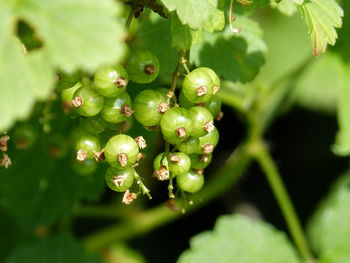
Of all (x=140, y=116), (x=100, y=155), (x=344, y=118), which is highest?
(x=140, y=116)

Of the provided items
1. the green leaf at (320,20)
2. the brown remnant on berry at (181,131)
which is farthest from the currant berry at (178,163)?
the green leaf at (320,20)

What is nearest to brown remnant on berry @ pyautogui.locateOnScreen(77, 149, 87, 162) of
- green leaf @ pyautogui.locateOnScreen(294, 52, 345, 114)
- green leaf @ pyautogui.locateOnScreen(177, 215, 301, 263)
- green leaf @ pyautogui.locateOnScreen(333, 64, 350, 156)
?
green leaf @ pyautogui.locateOnScreen(177, 215, 301, 263)

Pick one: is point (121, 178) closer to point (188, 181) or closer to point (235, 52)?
point (188, 181)

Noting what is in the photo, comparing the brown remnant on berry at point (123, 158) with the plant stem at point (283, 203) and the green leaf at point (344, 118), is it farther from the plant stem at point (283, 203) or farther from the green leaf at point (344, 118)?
the plant stem at point (283, 203)

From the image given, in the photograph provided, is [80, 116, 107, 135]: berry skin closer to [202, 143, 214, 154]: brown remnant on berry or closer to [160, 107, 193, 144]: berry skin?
[160, 107, 193, 144]: berry skin

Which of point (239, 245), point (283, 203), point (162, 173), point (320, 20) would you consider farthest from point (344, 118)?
point (162, 173)

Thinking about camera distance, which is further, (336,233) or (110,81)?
(336,233)
